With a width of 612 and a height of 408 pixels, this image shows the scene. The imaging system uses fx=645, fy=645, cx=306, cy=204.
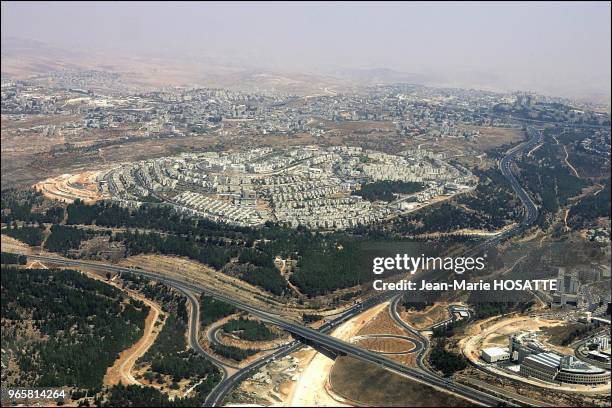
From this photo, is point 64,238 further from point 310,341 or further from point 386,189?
point 386,189

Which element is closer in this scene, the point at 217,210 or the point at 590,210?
the point at 217,210

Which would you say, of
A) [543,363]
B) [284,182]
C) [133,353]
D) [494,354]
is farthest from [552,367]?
[284,182]

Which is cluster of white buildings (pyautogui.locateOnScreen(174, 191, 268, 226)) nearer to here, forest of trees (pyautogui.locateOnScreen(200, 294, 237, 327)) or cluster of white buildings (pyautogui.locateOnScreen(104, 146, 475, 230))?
cluster of white buildings (pyautogui.locateOnScreen(104, 146, 475, 230))

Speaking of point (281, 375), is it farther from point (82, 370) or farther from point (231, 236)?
point (231, 236)

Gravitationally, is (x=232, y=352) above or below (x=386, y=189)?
below

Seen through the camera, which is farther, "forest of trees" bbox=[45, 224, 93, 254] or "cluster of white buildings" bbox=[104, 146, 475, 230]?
"cluster of white buildings" bbox=[104, 146, 475, 230]

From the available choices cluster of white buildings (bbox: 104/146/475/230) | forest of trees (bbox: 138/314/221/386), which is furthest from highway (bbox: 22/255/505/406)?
cluster of white buildings (bbox: 104/146/475/230)
